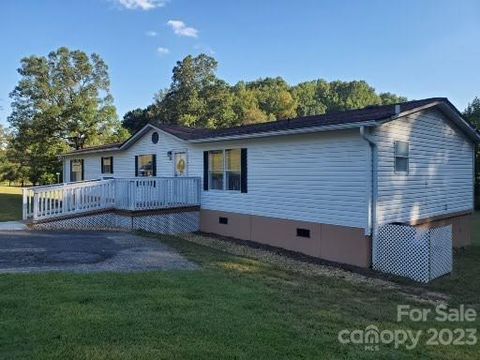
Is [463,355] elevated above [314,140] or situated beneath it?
situated beneath

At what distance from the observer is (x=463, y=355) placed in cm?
446

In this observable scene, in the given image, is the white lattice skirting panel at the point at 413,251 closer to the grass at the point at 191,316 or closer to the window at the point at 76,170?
the grass at the point at 191,316

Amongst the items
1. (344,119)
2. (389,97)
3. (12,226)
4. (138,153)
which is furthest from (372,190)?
(389,97)

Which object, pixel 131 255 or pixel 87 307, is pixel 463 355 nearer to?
pixel 87 307

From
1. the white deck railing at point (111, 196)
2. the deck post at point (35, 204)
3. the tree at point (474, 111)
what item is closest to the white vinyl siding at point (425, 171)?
the white deck railing at point (111, 196)

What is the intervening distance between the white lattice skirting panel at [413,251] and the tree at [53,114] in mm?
25371

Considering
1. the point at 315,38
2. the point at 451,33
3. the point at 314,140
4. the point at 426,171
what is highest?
the point at 315,38

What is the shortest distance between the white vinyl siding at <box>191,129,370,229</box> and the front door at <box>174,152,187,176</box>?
218cm

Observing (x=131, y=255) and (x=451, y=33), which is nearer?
(x=131, y=255)

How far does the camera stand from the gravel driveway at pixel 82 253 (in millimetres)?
7648

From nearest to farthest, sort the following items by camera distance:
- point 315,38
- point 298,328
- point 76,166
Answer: point 298,328 < point 315,38 < point 76,166

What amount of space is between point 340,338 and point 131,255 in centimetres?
551

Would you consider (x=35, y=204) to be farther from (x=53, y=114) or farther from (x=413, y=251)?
(x=53, y=114)

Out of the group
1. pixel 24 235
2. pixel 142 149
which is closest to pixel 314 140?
pixel 24 235
